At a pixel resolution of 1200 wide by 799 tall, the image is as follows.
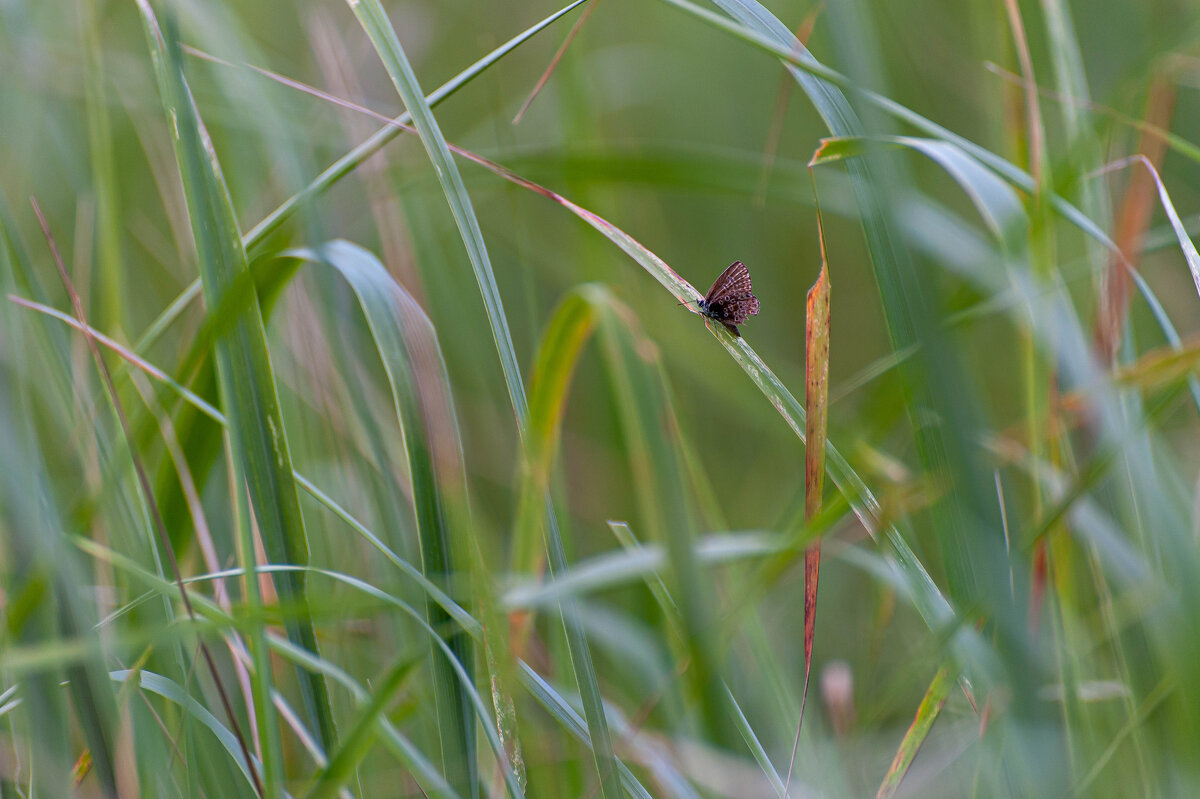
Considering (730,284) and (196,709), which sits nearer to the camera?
(196,709)

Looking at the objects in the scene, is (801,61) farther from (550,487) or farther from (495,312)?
(550,487)

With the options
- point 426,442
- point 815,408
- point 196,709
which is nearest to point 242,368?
point 426,442

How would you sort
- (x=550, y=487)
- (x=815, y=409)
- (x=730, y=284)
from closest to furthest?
(x=815, y=409), (x=730, y=284), (x=550, y=487)

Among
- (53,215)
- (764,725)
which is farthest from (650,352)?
(53,215)

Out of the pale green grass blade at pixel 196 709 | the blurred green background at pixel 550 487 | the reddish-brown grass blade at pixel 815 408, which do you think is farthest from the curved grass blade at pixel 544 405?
the pale green grass blade at pixel 196 709

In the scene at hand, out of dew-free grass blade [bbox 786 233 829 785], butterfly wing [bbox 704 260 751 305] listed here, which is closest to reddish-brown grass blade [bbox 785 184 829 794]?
dew-free grass blade [bbox 786 233 829 785]

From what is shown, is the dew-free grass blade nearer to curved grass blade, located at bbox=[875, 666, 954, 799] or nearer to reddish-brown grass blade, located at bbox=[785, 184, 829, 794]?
reddish-brown grass blade, located at bbox=[785, 184, 829, 794]

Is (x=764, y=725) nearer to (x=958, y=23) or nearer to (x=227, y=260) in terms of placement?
(x=227, y=260)

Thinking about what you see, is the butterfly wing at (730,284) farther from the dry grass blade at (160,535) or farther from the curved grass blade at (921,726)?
the dry grass blade at (160,535)
